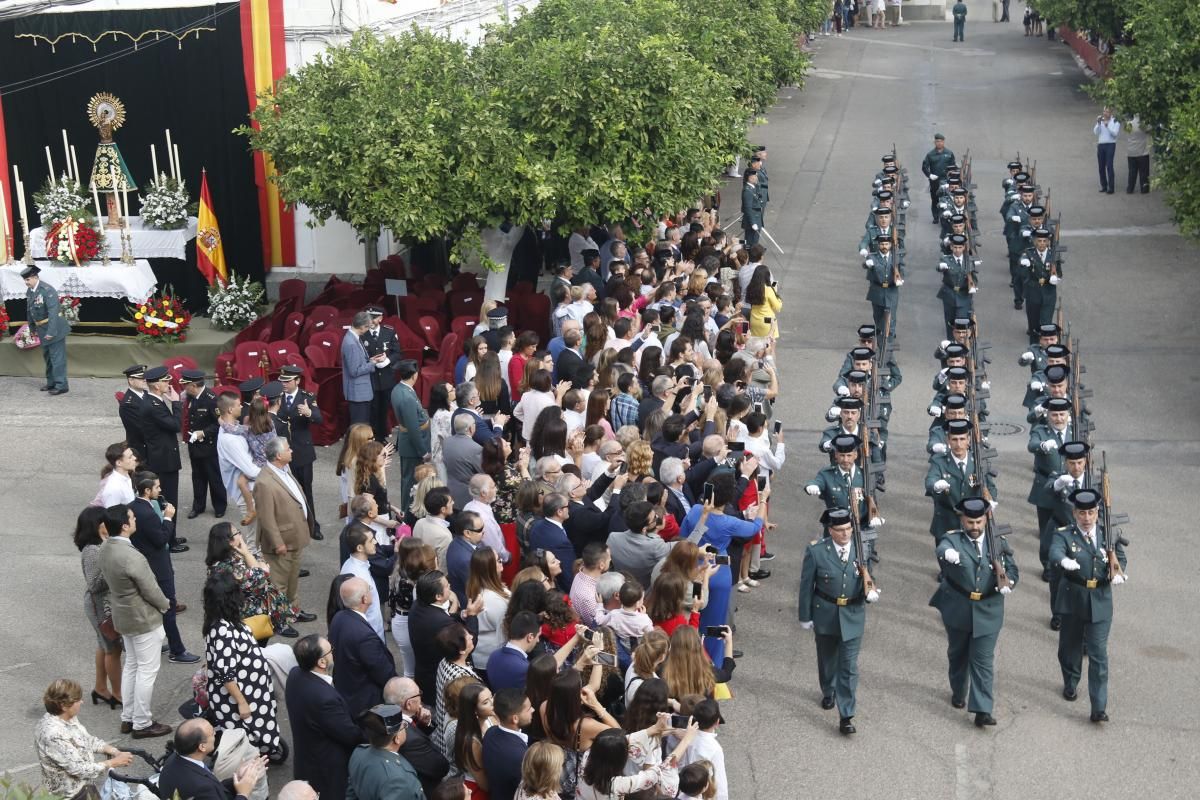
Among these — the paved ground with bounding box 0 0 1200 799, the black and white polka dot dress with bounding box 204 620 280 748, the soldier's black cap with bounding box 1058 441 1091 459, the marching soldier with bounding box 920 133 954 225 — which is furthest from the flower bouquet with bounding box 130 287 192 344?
the marching soldier with bounding box 920 133 954 225

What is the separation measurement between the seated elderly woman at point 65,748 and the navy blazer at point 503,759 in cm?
179

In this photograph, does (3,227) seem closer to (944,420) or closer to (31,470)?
(31,470)

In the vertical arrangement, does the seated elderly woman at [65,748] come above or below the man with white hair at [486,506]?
below

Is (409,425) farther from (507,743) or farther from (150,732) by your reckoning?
(507,743)

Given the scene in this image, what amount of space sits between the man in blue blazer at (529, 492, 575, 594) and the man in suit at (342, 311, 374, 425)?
4634mm

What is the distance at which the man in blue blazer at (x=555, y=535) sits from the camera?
933 centimetres

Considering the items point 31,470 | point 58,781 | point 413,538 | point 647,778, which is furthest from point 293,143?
point 647,778

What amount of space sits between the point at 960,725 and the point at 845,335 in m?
8.66

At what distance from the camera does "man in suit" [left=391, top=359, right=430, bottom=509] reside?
39.1 ft

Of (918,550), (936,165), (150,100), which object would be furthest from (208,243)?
(936,165)

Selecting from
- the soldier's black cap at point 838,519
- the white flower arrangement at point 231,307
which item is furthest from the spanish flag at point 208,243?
the soldier's black cap at point 838,519

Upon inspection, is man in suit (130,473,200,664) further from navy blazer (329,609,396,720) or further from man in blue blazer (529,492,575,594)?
man in blue blazer (529,492,575,594)

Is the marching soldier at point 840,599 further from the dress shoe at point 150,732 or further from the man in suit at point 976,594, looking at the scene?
the dress shoe at point 150,732

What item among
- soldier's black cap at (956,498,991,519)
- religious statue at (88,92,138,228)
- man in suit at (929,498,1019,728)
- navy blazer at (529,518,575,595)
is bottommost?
man in suit at (929,498,1019,728)
